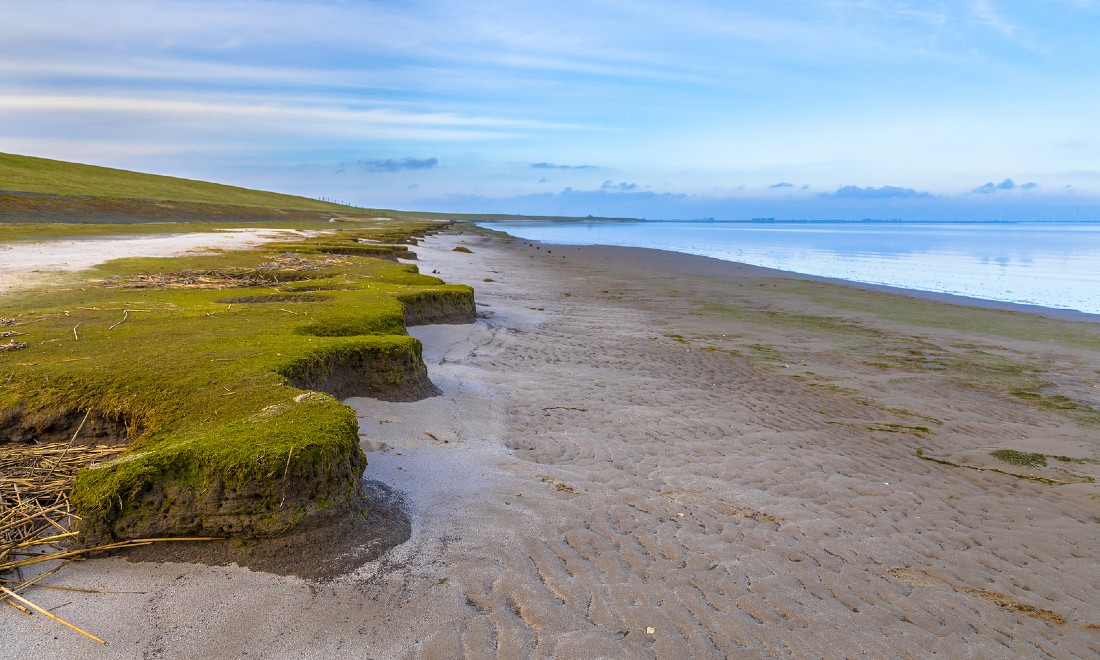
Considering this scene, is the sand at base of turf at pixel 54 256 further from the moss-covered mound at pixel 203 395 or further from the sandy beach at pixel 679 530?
the sandy beach at pixel 679 530

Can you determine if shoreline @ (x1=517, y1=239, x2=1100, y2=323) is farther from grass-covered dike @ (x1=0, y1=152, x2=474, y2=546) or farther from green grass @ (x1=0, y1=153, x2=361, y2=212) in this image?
green grass @ (x1=0, y1=153, x2=361, y2=212)

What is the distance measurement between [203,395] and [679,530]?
14.1 ft

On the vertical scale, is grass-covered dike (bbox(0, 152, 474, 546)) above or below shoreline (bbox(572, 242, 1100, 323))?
above

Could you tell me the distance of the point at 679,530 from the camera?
5.45 meters

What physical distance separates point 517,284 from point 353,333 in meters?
16.1

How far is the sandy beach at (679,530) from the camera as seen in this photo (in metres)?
3.79

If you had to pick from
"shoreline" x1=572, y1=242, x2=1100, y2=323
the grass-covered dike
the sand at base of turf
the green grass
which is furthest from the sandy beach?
the green grass

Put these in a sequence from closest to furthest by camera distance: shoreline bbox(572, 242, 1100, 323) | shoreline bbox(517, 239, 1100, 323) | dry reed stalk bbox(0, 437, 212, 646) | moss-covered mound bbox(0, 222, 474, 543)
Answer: dry reed stalk bbox(0, 437, 212, 646) → moss-covered mound bbox(0, 222, 474, 543) → shoreline bbox(572, 242, 1100, 323) → shoreline bbox(517, 239, 1100, 323)

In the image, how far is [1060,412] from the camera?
10352 millimetres

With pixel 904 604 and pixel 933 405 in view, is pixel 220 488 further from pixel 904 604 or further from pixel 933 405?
pixel 933 405

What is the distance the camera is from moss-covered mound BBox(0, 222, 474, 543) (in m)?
4.23

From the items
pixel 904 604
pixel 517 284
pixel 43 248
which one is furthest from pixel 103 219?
pixel 904 604

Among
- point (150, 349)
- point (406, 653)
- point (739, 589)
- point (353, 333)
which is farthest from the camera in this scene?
point (353, 333)

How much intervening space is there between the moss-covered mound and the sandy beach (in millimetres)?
445
